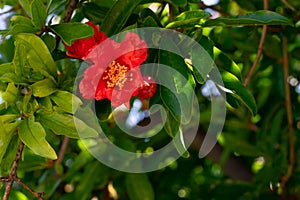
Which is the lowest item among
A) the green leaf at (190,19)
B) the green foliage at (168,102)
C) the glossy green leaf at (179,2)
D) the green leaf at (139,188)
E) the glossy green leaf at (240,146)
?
the glossy green leaf at (240,146)

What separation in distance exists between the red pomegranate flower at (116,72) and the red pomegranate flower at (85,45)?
0.04ft

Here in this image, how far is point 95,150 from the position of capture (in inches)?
55.5

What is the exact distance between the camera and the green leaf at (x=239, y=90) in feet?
3.03

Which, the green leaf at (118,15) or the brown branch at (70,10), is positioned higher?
the green leaf at (118,15)

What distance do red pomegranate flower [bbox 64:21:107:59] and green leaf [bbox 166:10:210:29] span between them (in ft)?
0.37

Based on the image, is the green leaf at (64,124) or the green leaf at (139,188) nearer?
the green leaf at (64,124)

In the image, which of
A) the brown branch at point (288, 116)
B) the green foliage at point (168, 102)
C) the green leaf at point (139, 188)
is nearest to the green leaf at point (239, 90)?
the green foliage at point (168, 102)

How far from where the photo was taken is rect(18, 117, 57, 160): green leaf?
863mm

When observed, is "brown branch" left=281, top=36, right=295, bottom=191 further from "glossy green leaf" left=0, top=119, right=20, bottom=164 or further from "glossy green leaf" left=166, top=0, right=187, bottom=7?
"glossy green leaf" left=0, top=119, right=20, bottom=164

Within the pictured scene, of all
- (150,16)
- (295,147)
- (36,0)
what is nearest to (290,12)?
(295,147)

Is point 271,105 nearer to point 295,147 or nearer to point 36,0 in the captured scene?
point 295,147

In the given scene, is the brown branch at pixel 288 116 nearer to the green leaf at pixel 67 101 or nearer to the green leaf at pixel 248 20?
the green leaf at pixel 248 20

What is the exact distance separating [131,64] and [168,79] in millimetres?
68

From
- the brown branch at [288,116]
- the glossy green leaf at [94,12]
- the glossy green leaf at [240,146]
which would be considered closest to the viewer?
the glossy green leaf at [94,12]
